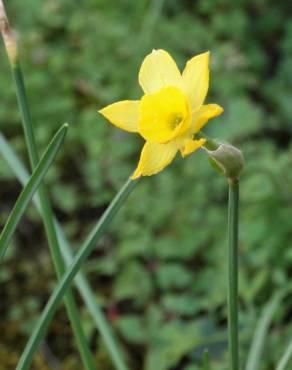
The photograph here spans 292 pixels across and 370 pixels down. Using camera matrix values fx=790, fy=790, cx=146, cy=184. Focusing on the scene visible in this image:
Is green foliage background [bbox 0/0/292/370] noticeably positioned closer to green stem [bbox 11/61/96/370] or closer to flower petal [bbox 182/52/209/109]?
green stem [bbox 11/61/96/370]

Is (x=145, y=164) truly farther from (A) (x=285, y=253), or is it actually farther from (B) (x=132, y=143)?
(B) (x=132, y=143)

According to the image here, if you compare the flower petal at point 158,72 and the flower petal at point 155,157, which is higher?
the flower petal at point 158,72

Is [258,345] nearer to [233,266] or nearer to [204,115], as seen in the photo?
[233,266]

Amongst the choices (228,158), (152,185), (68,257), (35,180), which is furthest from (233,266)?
(152,185)

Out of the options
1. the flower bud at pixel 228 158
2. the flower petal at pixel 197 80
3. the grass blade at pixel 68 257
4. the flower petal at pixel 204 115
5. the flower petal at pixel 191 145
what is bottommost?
the grass blade at pixel 68 257

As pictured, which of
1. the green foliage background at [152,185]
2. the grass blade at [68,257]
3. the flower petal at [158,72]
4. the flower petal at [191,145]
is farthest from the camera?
the green foliage background at [152,185]

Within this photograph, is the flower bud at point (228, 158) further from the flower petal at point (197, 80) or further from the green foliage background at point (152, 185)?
the green foliage background at point (152, 185)

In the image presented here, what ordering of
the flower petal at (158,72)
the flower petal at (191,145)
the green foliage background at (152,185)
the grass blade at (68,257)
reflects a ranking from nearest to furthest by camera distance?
the flower petal at (191,145) → the flower petal at (158,72) → the grass blade at (68,257) → the green foliage background at (152,185)

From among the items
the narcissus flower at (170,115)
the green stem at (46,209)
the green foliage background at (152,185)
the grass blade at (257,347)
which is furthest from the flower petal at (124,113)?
the green foliage background at (152,185)
